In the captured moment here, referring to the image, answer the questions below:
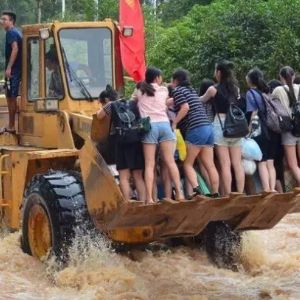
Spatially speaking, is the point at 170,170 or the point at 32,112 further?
the point at 32,112

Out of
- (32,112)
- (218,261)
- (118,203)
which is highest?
(32,112)

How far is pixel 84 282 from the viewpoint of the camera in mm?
8969

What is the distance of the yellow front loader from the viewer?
8.55 meters

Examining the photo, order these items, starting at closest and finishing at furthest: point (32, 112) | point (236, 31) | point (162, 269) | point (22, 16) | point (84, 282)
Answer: point (84, 282), point (162, 269), point (32, 112), point (236, 31), point (22, 16)

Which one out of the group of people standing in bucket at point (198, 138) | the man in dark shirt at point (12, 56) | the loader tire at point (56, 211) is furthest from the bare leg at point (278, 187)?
the man in dark shirt at point (12, 56)

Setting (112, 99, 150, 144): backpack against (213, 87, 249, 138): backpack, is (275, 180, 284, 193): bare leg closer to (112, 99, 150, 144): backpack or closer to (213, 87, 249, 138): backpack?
(213, 87, 249, 138): backpack

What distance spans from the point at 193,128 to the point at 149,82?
0.65 m

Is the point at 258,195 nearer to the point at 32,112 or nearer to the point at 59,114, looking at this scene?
the point at 59,114

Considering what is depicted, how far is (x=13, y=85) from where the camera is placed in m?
11.1

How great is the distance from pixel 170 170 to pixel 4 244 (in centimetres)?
299

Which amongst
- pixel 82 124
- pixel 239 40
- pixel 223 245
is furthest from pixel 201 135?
pixel 239 40

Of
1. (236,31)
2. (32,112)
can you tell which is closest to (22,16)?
(236,31)

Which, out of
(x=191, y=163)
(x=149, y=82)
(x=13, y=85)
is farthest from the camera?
(x=13, y=85)

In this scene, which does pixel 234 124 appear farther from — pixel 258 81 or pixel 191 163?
pixel 258 81
